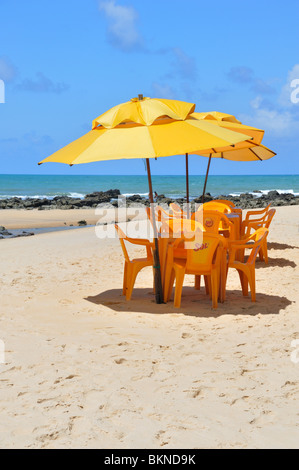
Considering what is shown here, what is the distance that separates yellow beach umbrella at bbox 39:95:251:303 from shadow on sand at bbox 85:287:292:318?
6.36 ft

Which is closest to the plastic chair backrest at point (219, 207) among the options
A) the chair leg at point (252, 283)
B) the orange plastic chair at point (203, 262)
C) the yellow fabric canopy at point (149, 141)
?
the chair leg at point (252, 283)

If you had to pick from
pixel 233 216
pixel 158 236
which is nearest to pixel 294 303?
pixel 158 236

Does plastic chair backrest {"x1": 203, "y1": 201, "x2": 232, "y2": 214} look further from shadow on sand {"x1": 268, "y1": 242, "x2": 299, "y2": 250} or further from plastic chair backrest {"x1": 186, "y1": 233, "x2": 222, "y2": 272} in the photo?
plastic chair backrest {"x1": 186, "y1": 233, "x2": 222, "y2": 272}

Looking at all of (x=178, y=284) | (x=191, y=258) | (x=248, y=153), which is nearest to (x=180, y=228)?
(x=191, y=258)

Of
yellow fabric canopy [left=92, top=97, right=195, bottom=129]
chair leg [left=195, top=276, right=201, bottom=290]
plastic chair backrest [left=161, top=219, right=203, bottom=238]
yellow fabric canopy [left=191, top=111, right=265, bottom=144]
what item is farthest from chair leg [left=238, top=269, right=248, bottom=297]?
yellow fabric canopy [left=191, top=111, right=265, bottom=144]

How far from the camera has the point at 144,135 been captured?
5953 mm

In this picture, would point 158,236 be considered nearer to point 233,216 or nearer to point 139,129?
point 139,129

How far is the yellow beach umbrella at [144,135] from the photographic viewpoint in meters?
5.80

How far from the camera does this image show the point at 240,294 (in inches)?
298

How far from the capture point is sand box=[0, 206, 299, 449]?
352 cm

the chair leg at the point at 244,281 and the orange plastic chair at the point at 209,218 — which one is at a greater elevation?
the orange plastic chair at the point at 209,218

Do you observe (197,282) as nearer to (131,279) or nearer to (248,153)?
(131,279)

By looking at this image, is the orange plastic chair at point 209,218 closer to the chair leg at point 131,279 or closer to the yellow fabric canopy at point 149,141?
the chair leg at point 131,279

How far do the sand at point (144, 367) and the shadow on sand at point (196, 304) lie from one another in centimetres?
1
